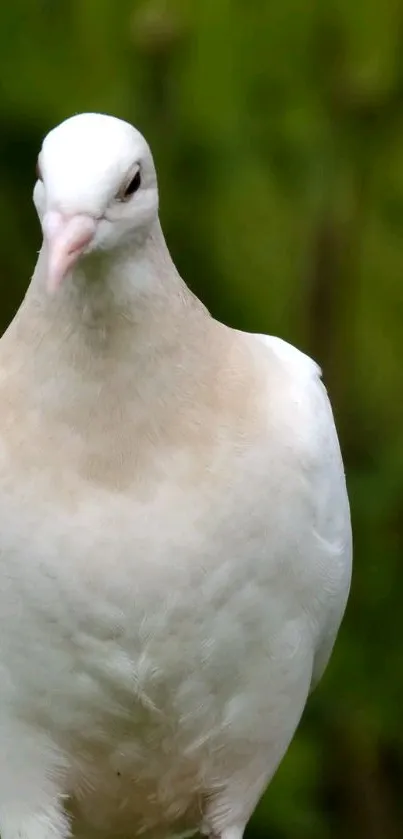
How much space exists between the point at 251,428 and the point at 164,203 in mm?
1020

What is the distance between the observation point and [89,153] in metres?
1.39

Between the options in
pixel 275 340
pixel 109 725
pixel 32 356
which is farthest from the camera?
pixel 275 340

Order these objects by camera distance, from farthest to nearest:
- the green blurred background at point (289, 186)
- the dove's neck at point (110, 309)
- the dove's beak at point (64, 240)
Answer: the green blurred background at point (289, 186) < the dove's neck at point (110, 309) < the dove's beak at point (64, 240)

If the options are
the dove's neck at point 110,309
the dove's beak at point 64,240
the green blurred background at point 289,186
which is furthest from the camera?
the green blurred background at point 289,186

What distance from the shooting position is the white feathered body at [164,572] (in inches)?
61.0

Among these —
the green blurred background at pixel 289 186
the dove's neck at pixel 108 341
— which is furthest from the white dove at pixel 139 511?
the green blurred background at pixel 289 186

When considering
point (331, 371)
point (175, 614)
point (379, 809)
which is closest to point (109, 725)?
point (175, 614)

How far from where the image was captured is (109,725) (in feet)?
5.54

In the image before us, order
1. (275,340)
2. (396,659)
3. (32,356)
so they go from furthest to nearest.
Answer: (396,659) < (275,340) < (32,356)

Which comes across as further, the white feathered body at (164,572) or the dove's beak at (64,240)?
the white feathered body at (164,572)

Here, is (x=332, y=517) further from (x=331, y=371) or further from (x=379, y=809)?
(x=379, y=809)

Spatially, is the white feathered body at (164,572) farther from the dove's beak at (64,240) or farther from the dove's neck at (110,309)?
the dove's beak at (64,240)

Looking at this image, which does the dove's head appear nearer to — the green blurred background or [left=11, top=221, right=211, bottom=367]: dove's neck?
[left=11, top=221, right=211, bottom=367]: dove's neck

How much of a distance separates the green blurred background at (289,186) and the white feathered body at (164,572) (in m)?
0.79
